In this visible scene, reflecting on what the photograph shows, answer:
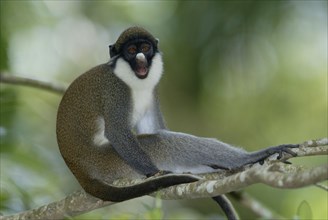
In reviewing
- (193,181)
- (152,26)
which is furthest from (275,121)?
(193,181)

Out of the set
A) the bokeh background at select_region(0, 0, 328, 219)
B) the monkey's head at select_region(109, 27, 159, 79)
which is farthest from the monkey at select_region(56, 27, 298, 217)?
the bokeh background at select_region(0, 0, 328, 219)

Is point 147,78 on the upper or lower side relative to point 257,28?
lower

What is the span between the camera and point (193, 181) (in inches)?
188

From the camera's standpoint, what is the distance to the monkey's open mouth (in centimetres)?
602

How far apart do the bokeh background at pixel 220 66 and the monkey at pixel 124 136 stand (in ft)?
12.3

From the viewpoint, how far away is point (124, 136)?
18.9 feet

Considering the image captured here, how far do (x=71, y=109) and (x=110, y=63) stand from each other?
22.3 inches

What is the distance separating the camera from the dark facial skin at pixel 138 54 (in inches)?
233

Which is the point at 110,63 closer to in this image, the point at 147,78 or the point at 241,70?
the point at 147,78

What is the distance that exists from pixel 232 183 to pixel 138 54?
6.84 feet

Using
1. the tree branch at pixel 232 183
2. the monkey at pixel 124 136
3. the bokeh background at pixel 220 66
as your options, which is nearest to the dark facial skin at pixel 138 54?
the monkey at pixel 124 136

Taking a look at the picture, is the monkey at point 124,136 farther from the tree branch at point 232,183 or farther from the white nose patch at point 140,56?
the tree branch at point 232,183

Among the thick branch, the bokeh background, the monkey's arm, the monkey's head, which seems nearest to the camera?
the monkey's arm

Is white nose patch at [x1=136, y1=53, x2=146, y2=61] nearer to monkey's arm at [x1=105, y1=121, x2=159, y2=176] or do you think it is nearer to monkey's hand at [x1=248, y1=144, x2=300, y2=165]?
monkey's arm at [x1=105, y1=121, x2=159, y2=176]
